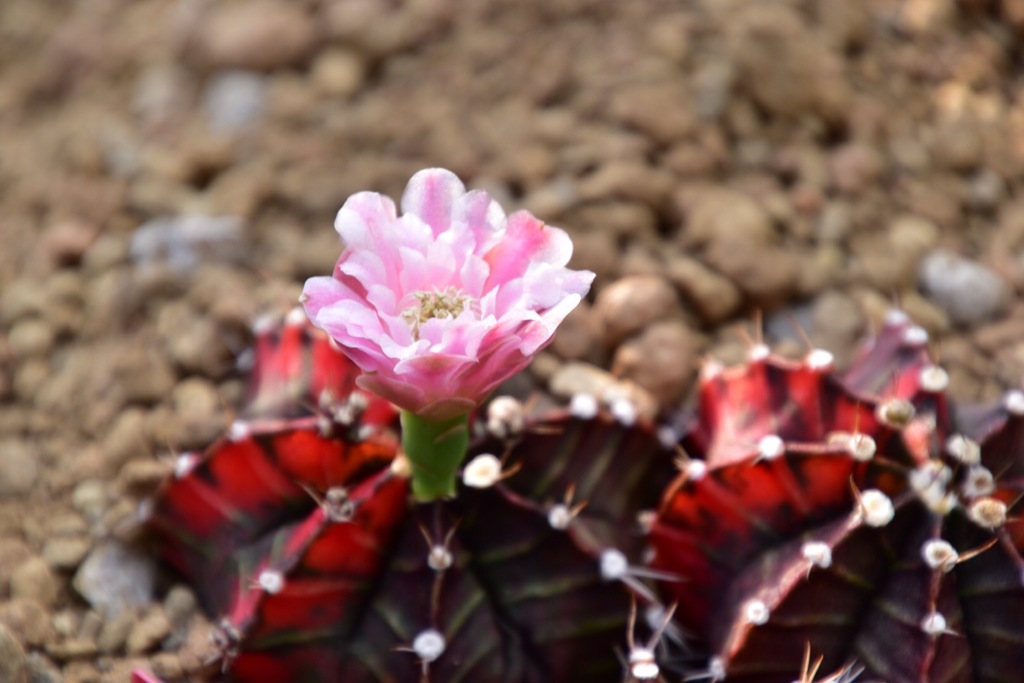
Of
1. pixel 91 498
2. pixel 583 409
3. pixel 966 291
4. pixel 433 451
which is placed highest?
pixel 433 451

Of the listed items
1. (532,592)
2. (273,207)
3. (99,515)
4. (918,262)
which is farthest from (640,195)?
(99,515)

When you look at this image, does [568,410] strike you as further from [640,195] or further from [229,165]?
[229,165]

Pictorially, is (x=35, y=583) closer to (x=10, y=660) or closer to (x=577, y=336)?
(x=10, y=660)

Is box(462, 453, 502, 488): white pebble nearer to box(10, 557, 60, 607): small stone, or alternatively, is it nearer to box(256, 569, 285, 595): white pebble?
box(256, 569, 285, 595): white pebble

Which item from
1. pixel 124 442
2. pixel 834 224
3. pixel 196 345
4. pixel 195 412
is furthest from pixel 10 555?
pixel 834 224

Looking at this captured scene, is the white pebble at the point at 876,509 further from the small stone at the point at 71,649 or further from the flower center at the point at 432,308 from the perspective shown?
the small stone at the point at 71,649
